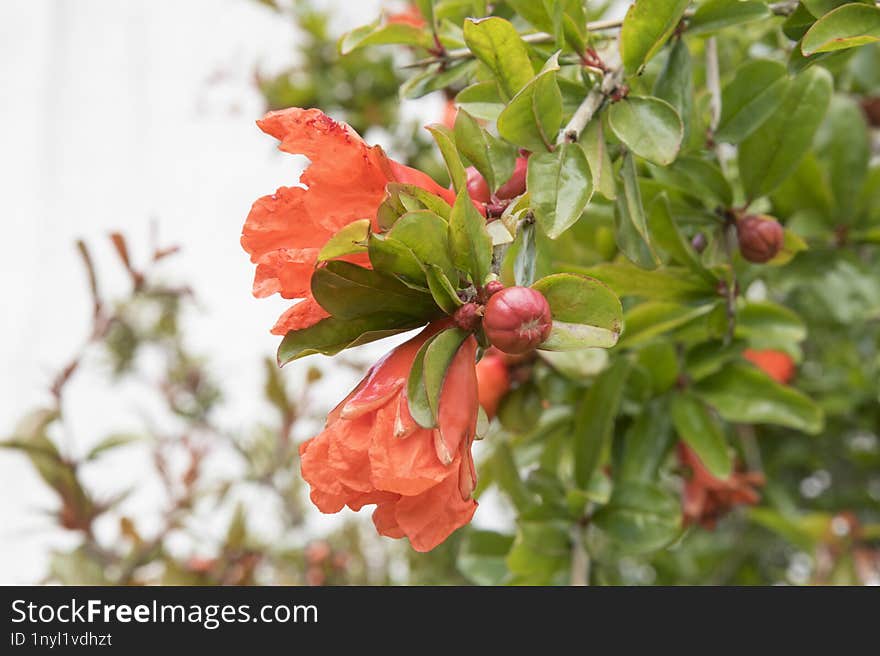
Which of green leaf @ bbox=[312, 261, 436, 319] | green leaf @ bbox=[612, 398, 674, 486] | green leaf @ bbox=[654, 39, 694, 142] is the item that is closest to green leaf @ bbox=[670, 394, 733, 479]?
green leaf @ bbox=[612, 398, 674, 486]

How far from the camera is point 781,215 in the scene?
64cm

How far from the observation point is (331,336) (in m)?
0.31

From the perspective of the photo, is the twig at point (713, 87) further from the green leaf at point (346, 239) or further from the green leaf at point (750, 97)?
the green leaf at point (346, 239)

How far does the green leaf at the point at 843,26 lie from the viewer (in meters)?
0.34

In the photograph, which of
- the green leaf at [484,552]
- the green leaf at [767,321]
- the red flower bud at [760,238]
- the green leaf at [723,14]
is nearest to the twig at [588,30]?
the green leaf at [723,14]

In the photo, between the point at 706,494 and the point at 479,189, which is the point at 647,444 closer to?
the point at 706,494

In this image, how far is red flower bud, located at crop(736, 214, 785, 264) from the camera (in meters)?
0.47

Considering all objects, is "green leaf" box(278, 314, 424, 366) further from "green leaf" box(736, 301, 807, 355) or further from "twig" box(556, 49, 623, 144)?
"green leaf" box(736, 301, 807, 355)

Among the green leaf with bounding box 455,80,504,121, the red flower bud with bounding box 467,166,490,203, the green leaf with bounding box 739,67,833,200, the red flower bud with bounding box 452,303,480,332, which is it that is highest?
the green leaf with bounding box 455,80,504,121

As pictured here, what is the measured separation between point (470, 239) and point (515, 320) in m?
0.04

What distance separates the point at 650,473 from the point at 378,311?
1.15ft

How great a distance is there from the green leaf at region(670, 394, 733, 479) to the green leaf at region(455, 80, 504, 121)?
29 cm
